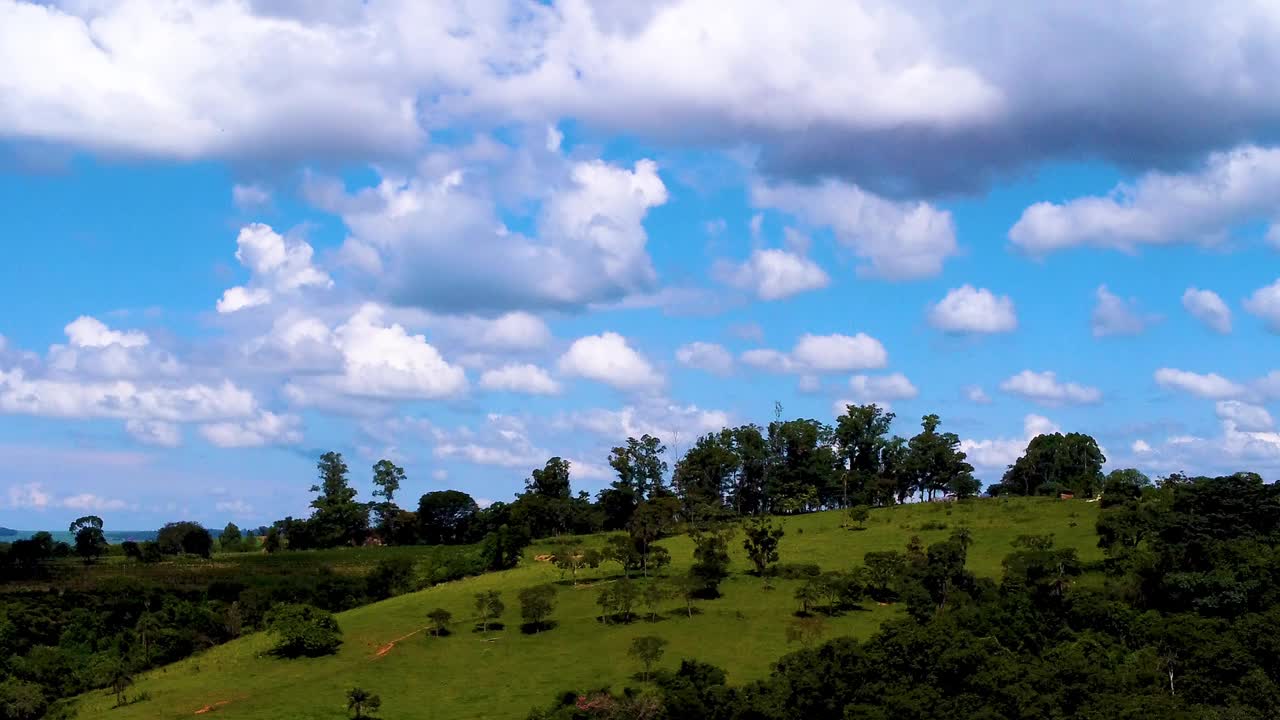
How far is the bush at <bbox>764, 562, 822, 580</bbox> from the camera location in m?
91.2

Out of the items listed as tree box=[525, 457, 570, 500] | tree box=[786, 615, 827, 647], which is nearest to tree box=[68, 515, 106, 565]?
tree box=[525, 457, 570, 500]

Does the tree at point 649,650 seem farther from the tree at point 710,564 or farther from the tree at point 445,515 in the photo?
the tree at point 445,515

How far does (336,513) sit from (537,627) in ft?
332

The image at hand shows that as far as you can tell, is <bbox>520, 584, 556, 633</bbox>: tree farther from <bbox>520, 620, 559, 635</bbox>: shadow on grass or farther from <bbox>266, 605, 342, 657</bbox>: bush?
<bbox>266, 605, 342, 657</bbox>: bush

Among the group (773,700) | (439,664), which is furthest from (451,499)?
(773,700)

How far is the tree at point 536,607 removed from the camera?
274ft

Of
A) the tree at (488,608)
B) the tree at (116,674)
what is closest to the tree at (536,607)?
the tree at (488,608)

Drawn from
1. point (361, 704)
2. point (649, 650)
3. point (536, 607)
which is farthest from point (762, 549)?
point (361, 704)

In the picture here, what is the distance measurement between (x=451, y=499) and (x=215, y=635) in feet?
235

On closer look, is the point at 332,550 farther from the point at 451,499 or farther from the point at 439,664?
the point at 439,664

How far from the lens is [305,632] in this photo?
81.5 metres

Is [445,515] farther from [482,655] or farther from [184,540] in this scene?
[482,655]

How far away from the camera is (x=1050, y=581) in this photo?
265 feet

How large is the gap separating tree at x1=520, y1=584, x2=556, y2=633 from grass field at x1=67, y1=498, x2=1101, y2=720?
135 cm
